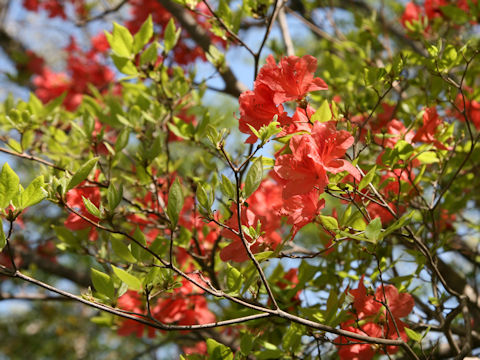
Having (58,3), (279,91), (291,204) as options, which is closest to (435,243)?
(291,204)

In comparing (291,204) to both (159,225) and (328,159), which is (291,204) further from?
(159,225)

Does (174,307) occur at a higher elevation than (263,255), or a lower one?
lower

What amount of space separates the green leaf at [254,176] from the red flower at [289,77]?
0.47 feet

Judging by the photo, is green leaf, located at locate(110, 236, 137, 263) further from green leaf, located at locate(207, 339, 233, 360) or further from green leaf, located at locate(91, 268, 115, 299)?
green leaf, located at locate(207, 339, 233, 360)

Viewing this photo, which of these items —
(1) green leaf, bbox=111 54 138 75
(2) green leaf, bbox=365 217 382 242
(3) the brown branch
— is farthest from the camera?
(3) the brown branch

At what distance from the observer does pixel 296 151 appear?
747mm

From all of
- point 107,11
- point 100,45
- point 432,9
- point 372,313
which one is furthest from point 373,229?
point 100,45

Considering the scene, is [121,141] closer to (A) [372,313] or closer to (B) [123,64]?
(B) [123,64]

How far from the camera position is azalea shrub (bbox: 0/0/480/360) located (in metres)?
0.76

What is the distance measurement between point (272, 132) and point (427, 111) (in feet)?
1.71

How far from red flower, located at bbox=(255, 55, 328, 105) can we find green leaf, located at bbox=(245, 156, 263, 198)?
0.47 ft

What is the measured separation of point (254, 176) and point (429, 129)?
22.4 inches

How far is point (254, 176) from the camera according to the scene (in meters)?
0.74

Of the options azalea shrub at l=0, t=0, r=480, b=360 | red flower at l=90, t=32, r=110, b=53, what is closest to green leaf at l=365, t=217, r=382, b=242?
azalea shrub at l=0, t=0, r=480, b=360
